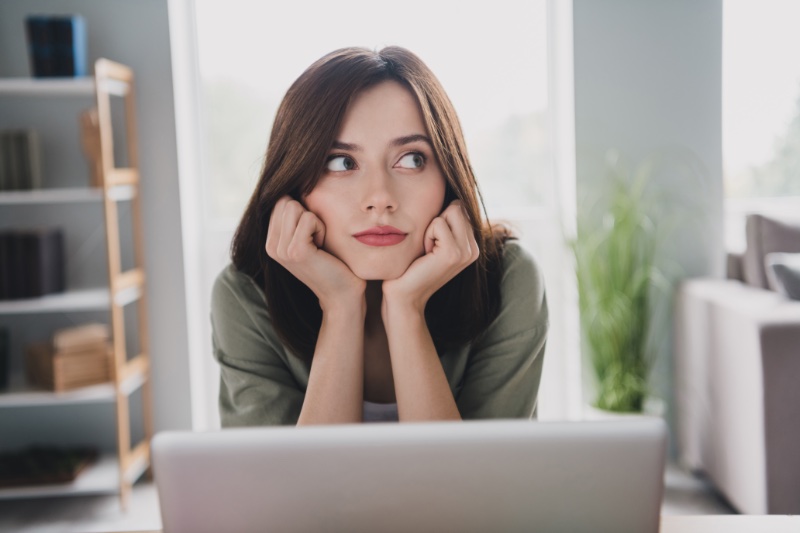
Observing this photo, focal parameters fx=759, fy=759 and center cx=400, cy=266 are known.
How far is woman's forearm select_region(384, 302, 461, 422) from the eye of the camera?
115 cm

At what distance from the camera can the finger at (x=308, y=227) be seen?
115 cm

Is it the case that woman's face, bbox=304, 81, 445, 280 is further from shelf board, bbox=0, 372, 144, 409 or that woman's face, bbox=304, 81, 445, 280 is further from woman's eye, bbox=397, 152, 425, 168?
shelf board, bbox=0, 372, 144, 409

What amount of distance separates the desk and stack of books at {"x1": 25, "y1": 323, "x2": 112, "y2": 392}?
2.30m

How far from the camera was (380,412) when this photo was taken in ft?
A: 4.27

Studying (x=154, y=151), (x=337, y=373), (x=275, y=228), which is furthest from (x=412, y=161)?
(x=154, y=151)

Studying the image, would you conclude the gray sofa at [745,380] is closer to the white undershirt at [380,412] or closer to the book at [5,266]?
the white undershirt at [380,412]

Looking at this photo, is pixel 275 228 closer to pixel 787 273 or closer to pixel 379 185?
pixel 379 185

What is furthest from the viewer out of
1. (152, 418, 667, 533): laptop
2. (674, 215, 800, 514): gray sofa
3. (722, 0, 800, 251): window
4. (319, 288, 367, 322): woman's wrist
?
(722, 0, 800, 251): window

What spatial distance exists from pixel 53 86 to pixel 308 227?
1860 millimetres

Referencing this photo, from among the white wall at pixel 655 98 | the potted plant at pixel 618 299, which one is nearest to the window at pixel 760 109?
the white wall at pixel 655 98

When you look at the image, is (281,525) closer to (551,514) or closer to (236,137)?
(551,514)

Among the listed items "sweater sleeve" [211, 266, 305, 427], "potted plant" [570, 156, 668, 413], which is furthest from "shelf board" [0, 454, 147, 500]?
"potted plant" [570, 156, 668, 413]

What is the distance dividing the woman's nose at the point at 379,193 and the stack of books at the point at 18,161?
6.68ft

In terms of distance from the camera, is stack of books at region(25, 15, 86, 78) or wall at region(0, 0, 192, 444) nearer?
stack of books at region(25, 15, 86, 78)
